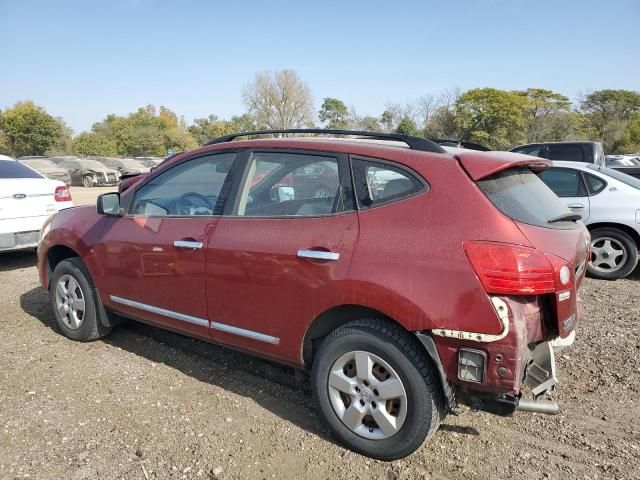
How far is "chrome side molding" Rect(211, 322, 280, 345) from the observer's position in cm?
295

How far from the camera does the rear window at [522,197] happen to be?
7.96 feet

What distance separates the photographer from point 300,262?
272 centimetres

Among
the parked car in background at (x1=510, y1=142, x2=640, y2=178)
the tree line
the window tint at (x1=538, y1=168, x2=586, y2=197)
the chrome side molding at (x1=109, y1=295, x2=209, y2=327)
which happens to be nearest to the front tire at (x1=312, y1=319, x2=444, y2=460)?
the chrome side molding at (x1=109, y1=295, x2=209, y2=327)

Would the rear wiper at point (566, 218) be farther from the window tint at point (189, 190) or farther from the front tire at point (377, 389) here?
the window tint at point (189, 190)

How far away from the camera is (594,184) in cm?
642

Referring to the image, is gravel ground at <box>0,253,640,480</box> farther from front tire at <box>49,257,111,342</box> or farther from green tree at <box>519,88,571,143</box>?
green tree at <box>519,88,571,143</box>

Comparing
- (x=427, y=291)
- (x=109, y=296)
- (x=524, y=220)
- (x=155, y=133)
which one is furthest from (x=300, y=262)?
(x=155, y=133)

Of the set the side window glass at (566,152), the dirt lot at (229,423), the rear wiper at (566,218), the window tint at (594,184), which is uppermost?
the side window glass at (566,152)

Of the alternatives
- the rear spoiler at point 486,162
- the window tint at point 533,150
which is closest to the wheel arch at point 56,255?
the rear spoiler at point 486,162

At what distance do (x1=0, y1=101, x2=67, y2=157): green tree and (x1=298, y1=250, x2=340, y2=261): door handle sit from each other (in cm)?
5876

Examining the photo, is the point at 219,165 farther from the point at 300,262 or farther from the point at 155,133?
the point at 155,133

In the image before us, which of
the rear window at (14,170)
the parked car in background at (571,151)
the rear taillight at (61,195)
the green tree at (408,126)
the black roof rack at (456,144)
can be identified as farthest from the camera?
the green tree at (408,126)

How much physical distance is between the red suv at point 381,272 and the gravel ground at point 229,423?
29 cm

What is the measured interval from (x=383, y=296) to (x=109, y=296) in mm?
2486
